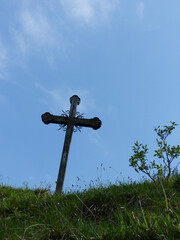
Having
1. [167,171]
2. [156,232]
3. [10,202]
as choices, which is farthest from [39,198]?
[156,232]

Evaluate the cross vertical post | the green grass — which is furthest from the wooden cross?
the green grass

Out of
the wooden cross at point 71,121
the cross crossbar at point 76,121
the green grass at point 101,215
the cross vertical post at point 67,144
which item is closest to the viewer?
the green grass at point 101,215

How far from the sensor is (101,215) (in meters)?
4.93

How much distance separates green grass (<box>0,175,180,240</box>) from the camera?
281cm

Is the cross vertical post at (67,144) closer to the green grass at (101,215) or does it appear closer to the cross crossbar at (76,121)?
the cross crossbar at (76,121)

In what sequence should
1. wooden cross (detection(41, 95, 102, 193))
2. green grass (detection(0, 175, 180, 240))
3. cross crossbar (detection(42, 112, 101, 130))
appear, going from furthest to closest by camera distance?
cross crossbar (detection(42, 112, 101, 130)), wooden cross (detection(41, 95, 102, 193)), green grass (detection(0, 175, 180, 240))

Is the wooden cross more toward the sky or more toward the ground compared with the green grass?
more toward the sky

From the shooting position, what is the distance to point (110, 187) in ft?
20.8

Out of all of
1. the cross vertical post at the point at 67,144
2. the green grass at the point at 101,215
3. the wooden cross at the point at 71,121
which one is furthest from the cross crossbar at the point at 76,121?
the green grass at the point at 101,215

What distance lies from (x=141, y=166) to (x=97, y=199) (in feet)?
9.38

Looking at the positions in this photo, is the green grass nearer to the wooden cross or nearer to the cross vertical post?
the cross vertical post

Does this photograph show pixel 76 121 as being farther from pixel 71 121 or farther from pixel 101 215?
pixel 101 215

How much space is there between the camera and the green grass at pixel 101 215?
2.81m

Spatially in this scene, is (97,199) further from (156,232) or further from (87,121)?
(87,121)
